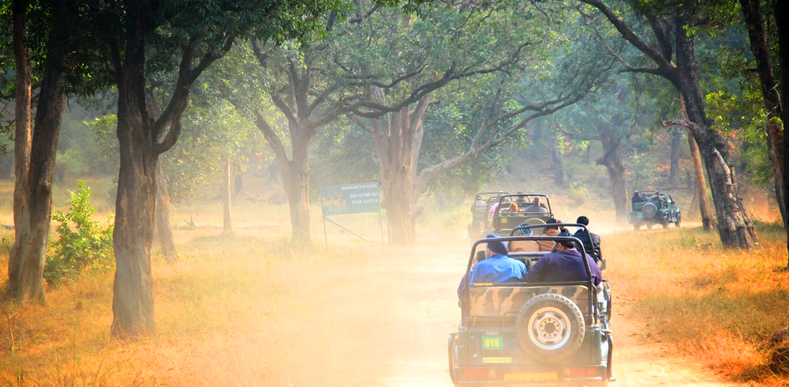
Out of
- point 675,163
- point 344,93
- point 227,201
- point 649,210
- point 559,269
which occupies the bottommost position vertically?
point 559,269

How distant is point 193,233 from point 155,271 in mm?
19341

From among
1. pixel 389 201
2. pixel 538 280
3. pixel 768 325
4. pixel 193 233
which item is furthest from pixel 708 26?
pixel 193 233

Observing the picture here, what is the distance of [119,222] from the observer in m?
10.9

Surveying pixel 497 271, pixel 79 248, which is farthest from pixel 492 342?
pixel 79 248

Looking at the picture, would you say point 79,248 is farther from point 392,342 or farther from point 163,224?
point 392,342

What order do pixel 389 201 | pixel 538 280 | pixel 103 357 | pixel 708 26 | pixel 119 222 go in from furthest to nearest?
1. pixel 389 201
2. pixel 708 26
3. pixel 119 222
4. pixel 103 357
5. pixel 538 280

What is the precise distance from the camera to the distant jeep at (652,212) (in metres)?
33.6

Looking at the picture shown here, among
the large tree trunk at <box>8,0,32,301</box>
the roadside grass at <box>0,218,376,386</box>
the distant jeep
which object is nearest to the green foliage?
the roadside grass at <box>0,218,376,386</box>

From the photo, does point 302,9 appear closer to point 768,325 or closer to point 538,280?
point 538,280

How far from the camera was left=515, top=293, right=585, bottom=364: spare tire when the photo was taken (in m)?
6.51

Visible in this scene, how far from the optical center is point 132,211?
10914 mm

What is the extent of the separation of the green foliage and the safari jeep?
12.3m

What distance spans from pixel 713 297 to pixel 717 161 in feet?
24.9

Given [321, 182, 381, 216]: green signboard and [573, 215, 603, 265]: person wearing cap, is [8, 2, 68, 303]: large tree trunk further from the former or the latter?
[321, 182, 381, 216]: green signboard
